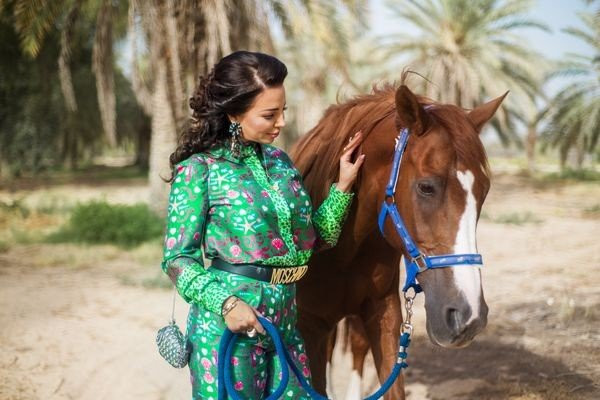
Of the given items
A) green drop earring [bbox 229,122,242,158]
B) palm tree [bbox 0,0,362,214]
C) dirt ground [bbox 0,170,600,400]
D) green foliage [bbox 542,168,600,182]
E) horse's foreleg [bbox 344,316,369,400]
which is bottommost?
dirt ground [bbox 0,170,600,400]

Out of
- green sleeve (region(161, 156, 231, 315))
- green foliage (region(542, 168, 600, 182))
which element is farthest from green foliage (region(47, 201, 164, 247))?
green foliage (region(542, 168, 600, 182))

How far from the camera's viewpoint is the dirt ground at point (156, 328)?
12.7ft

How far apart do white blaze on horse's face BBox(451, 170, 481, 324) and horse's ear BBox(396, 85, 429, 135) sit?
24cm

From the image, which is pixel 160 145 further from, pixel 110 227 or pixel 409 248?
pixel 409 248

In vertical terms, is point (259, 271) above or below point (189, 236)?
below

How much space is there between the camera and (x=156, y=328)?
5328 mm

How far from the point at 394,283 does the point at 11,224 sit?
32.1 ft

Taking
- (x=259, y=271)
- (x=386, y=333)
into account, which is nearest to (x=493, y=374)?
(x=386, y=333)

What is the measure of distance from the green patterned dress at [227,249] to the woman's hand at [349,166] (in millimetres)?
362

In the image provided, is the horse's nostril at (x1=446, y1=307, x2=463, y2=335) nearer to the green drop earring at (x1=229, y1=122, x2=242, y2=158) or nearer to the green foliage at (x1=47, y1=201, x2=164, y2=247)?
the green drop earring at (x1=229, y1=122, x2=242, y2=158)

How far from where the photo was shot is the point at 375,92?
8.66 feet

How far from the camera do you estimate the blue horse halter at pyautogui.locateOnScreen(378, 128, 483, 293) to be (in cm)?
172

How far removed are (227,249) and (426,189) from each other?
656 millimetres

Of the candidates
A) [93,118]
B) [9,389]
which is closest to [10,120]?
[93,118]
